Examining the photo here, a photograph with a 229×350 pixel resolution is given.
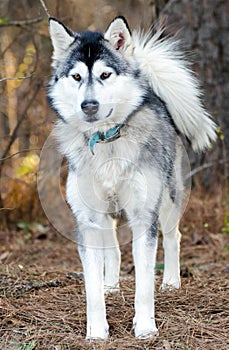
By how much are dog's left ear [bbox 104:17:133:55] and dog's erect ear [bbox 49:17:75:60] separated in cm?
25

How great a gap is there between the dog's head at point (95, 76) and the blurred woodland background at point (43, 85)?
3345 mm

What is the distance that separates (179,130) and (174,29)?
2964 millimetres

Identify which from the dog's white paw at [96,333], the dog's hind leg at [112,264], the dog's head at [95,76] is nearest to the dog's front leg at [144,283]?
the dog's white paw at [96,333]

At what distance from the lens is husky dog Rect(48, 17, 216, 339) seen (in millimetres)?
3631

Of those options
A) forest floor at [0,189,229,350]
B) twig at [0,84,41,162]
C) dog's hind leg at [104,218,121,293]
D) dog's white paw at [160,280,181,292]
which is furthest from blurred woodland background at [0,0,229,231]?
dog's hind leg at [104,218,121,293]

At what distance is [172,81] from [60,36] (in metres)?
0.97

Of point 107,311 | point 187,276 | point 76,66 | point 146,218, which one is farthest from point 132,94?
point 187,276

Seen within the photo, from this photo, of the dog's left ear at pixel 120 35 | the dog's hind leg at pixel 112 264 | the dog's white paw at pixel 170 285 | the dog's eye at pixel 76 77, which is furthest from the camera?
the dog's hind leg at pixel 112 264

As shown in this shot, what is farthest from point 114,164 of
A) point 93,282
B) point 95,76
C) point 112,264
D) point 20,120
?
point 20,120

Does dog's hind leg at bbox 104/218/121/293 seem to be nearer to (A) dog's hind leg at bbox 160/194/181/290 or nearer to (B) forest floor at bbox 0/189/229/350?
(B) forest floor at bbox 0/189/229/350

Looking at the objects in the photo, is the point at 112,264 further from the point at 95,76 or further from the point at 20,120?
the point at 20,120

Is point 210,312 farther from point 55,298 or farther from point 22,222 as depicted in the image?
point 22,222

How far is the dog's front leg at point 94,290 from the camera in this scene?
11.8ft

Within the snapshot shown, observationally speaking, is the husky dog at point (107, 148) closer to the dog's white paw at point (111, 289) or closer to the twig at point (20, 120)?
the dog's white paw at point (111, 289)
